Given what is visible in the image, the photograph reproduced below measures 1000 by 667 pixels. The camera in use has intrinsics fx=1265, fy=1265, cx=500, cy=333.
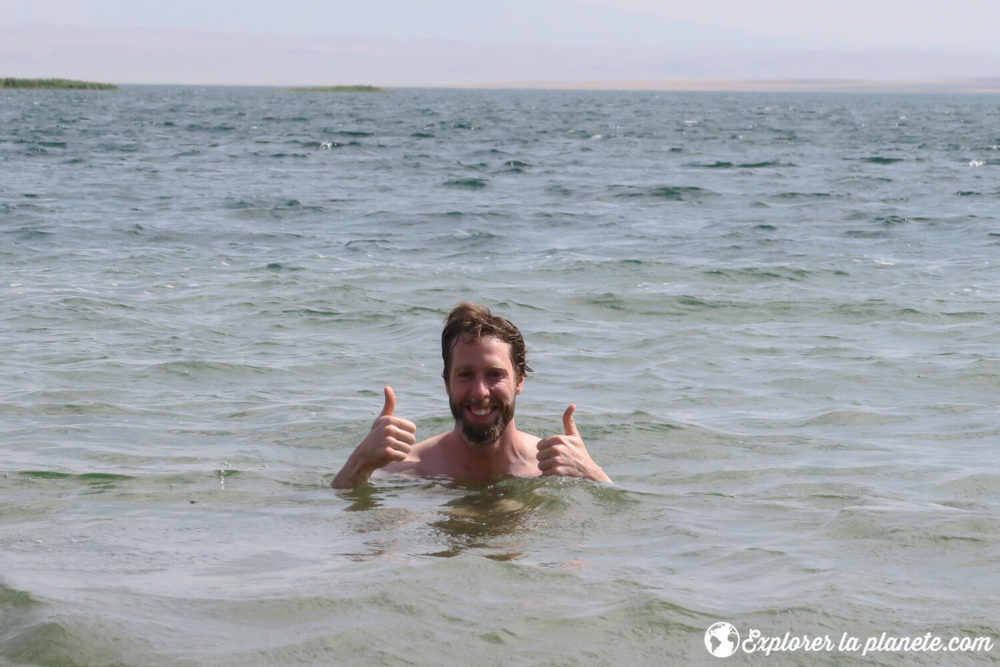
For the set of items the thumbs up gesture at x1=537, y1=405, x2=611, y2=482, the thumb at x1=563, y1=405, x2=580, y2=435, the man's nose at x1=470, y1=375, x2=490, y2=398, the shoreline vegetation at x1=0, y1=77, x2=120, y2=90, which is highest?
the shoreline vegetation at x1=0, y1=77, x2=120, y2=90

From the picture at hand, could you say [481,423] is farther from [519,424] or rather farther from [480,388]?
[519,424]

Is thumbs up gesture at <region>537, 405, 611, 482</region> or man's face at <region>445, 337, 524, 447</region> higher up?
man's face at <region>445, 337, 524, 447</region>

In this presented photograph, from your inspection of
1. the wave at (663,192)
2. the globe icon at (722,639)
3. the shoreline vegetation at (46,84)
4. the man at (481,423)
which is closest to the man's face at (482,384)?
the man at (481,423)

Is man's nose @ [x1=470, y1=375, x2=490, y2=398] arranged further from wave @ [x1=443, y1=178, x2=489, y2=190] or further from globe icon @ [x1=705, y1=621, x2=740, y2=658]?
wave @ [x1=443, y1=178, x2=489, y2=190]

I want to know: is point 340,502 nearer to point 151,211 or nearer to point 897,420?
point 897,420

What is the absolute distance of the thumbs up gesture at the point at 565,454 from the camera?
6.02 meters

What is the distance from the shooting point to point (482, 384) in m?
6.07

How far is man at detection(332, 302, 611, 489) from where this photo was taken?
5.88 m

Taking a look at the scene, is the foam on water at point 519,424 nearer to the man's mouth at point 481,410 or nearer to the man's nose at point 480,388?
the man's mouth at point 481,410

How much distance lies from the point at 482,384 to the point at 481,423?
0.90ft

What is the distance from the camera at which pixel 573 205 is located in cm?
2280

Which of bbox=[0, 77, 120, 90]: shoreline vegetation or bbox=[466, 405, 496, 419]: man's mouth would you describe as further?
bbox=[0, 77, 120, 90]: shoreline vegetation

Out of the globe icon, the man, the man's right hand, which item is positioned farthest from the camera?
the man

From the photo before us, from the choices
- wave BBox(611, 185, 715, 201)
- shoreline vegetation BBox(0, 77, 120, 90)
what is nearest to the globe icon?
wave BBox(611, 185, 715, 201)
